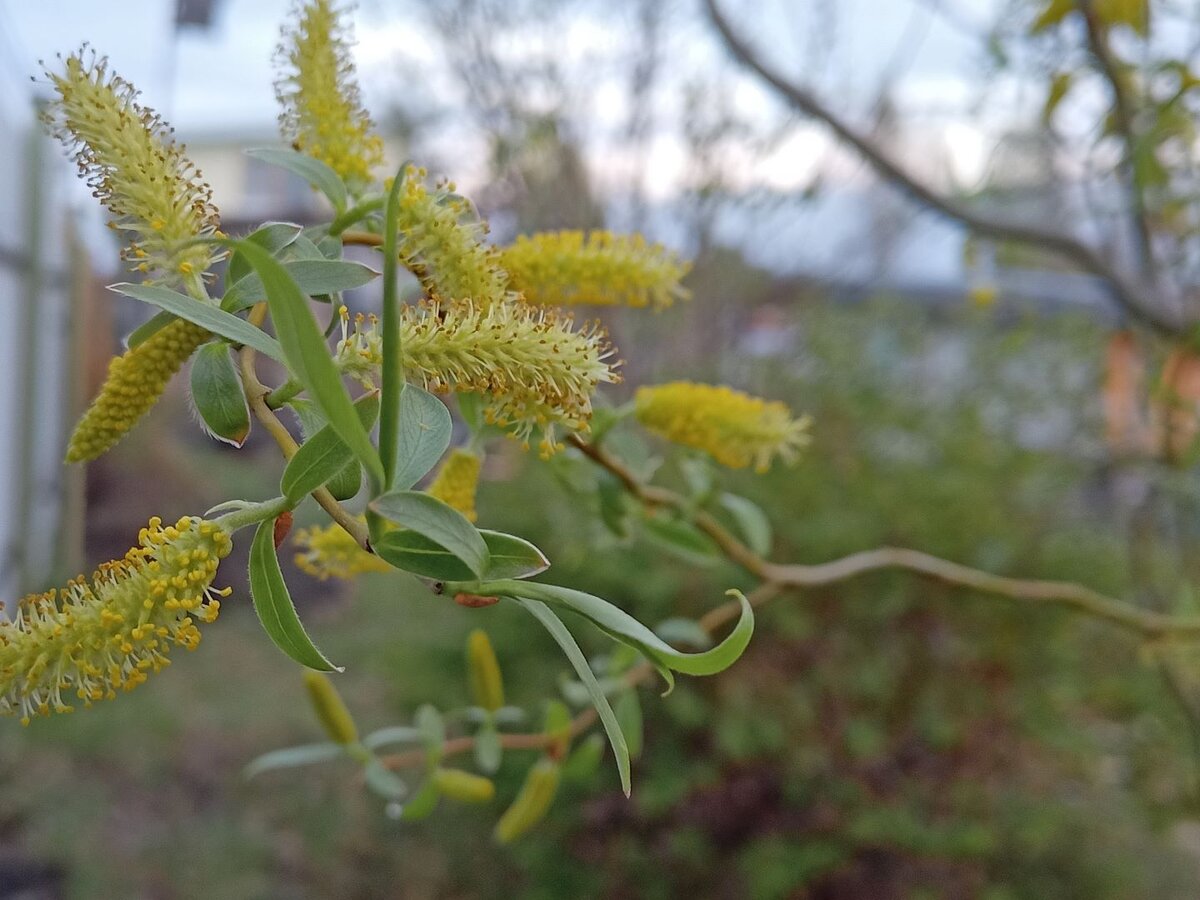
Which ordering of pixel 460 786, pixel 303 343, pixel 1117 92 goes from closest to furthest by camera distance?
1. pixel 303 343
2. pixel 460 786
3. pixel 1117 92

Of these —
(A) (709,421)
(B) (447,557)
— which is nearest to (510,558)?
(B) (447,557)

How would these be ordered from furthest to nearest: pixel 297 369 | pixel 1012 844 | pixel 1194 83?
pixel 1012 844 < pixel 1194 83 < pixel 297 369

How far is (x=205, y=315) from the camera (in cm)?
26

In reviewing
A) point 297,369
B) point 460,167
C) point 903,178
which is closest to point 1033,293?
point 460,167

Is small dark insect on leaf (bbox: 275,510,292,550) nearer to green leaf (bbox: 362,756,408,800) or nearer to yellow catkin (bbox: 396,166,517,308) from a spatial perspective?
yellow catkin (bbox: 396,166,517,308)

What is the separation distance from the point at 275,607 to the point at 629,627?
0.10 metres

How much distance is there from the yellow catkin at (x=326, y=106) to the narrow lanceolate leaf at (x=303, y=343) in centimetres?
18

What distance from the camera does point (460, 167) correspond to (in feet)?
10.7

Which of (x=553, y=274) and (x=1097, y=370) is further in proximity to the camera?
(x=1097, y=370)

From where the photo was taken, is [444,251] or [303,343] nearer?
[303,343]

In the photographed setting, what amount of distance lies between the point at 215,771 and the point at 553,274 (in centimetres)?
252

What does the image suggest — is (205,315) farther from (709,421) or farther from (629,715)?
(629,715)

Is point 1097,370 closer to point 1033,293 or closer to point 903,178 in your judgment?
point 1033,293

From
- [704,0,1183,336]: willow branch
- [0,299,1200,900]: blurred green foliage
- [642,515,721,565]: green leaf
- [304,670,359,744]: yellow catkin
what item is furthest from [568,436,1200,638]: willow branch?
[0,299,1200,900]: blurred green foliage
